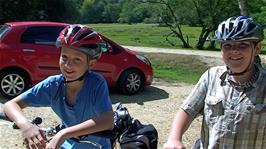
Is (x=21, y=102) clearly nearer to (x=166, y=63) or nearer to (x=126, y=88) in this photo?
(x=126, y=88)

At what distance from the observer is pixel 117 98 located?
1207cm

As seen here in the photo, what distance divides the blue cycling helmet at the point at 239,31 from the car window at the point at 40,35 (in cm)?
872

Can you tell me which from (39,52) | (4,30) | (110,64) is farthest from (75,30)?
(110,64)

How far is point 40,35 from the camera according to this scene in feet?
37.4

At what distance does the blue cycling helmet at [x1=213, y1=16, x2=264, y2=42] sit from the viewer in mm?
2892

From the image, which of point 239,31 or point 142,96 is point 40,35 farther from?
point 239,31

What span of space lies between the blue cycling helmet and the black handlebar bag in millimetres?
1446

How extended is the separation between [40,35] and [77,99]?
8599mm

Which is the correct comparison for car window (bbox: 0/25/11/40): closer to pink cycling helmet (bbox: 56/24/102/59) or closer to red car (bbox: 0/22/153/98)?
red car (bbox: 0/22/153/98)

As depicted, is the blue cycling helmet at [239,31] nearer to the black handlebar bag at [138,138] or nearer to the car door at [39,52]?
the black handlebar bag at [138,138]

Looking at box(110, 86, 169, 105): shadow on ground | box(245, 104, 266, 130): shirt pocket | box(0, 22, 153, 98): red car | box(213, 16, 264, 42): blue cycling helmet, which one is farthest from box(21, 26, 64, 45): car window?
box(245, 104, 266, 130): shirt pocket

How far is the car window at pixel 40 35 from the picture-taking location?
11.3 m

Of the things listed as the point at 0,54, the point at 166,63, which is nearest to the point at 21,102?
the point at 0,54

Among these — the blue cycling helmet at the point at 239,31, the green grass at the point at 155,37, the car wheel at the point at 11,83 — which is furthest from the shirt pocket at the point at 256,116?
the green grass at the point at 155,37
